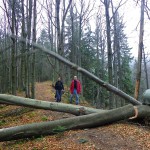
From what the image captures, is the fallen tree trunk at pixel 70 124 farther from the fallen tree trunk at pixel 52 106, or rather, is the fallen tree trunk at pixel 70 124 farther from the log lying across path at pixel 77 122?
the fallen tree trunk at pixel 52 106

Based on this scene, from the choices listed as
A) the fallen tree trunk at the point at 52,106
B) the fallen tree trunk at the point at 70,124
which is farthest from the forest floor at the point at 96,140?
Answer: the fallen tree trunk at the point at 52,106

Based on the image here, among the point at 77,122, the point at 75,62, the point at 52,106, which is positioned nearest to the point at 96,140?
the point at 77,122

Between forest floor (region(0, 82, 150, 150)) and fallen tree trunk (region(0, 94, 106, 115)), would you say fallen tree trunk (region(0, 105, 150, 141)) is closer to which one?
forest floor (region(0, 82, 150, 150))

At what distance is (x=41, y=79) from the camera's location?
55312 millimetres

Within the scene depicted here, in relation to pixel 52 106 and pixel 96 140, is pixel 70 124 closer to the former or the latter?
pixel 96 140

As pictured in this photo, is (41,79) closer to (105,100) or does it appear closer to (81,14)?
(105,100)

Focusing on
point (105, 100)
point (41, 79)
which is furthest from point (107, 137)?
point (41, 79)

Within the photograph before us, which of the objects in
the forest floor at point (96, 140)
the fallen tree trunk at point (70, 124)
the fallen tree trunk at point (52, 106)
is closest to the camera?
the forest floor at point (96, 140)

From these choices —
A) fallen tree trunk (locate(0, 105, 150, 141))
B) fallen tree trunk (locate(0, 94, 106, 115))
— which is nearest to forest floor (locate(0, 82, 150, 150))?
fallen tree trunk (locate(0, 105, 150, 141))

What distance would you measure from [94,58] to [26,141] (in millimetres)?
35228

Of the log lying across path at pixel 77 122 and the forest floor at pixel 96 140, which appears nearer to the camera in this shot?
the forest floor at pixel 96 140

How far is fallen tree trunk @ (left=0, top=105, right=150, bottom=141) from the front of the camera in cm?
837

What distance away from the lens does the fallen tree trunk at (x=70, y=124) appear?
837 cm

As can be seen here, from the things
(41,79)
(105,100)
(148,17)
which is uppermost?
(148,17)
